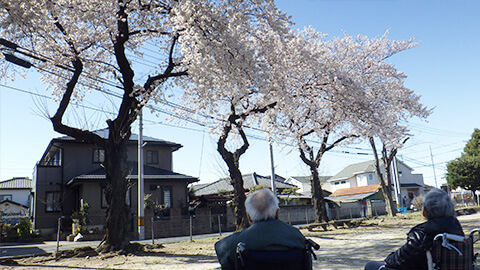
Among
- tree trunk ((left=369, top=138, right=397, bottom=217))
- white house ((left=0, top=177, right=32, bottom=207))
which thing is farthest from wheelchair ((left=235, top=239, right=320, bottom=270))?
white house ((left=0, top=177, right=32, bottom=207))

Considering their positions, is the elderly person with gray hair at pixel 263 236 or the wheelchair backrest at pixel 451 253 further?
the wheelchair backrest at pixel 451 253

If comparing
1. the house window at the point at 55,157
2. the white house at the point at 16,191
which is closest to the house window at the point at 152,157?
the house window at the point at 55,157

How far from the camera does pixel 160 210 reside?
2238 cm

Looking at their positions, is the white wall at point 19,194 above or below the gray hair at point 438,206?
above

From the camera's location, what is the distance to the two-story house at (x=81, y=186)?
21.8m

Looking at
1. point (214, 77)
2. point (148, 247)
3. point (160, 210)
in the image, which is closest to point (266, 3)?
point (214, 77)

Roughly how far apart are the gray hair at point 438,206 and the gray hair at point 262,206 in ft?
4.51

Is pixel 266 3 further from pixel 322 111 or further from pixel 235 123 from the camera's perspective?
pixel 322 111

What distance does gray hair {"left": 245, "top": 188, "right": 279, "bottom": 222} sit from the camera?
2758 millimetres

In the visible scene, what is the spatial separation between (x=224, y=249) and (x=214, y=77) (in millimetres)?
7755

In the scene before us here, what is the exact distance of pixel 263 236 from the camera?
2578mm

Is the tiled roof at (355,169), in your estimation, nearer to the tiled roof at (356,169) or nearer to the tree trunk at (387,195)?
the tiled roof at (356,169)

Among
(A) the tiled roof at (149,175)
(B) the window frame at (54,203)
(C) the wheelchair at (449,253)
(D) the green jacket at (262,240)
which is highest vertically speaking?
(A) the tiled roof at (149,175)

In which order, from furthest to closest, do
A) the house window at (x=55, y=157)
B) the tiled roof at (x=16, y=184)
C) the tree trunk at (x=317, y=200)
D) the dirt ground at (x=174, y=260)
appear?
the tiled roof at (x=16, y=184) < the house window at (x=55, y=157) < the tree trunk at (x=317, y=200) < the dirt ground at (x=174, y=260)
